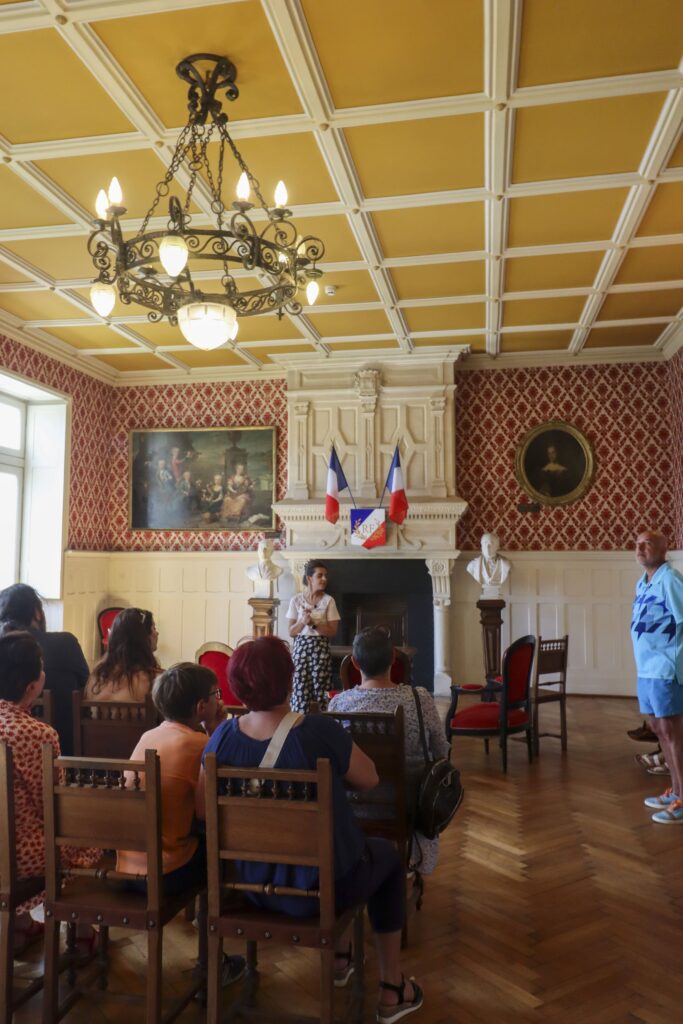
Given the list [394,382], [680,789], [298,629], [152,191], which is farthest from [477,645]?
[152,191]

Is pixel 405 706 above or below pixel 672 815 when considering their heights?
above

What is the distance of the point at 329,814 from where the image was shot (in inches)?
77.6

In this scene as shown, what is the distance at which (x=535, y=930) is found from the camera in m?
2.95

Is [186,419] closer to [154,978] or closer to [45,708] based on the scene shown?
[45,708]

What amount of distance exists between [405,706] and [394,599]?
6038 mm

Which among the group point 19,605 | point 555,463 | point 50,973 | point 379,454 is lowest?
point 50,973

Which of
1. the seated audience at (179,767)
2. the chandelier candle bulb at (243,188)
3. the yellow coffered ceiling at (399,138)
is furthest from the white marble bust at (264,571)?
the seated audience at (179,767)

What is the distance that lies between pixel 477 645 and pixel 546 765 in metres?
3.42

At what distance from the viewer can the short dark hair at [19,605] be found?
3457 millimetres

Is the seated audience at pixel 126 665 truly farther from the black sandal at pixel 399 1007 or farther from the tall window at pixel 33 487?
the tall window at pixel 33 487

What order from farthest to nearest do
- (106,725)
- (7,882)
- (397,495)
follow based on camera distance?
(397,495) → (106,725) → (7,882)

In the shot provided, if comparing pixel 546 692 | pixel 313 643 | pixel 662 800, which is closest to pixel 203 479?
pixel 313 643

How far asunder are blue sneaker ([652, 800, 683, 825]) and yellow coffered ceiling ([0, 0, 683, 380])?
3869 mm

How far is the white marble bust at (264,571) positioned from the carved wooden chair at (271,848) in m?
6.81
